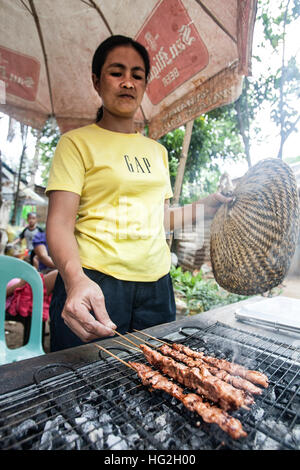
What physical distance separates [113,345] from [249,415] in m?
0.86

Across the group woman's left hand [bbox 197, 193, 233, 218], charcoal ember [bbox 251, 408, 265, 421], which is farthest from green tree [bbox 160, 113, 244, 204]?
charcoal ember [bbox 251, 408, 265, 421]

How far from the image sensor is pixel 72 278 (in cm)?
146

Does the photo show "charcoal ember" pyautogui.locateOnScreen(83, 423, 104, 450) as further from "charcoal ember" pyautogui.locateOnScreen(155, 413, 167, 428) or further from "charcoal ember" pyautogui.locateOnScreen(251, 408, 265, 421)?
"charcoal ember" pyautogui.locateOnScreen(251, 408, 265, 421)

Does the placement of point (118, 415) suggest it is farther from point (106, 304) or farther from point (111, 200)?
point (111, 200)

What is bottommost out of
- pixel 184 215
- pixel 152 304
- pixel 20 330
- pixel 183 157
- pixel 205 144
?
pixel 20 330

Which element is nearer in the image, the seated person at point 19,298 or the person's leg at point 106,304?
the person's leg at point 106,304

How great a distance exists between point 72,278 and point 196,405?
841 millimetres

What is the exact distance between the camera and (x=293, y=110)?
2.89m

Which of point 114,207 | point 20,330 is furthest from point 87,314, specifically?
point 20,330

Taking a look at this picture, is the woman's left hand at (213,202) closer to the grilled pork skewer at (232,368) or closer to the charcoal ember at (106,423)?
the grilled pork skewer at (232,368)

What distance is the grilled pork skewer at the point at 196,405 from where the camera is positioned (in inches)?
41.2

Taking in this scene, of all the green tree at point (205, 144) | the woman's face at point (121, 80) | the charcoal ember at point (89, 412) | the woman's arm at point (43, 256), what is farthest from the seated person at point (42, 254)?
the charcoal ember at point (89, 412)

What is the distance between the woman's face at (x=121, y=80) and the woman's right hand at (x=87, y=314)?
53.0 inches

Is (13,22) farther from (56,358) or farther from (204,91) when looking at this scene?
(56,358)
